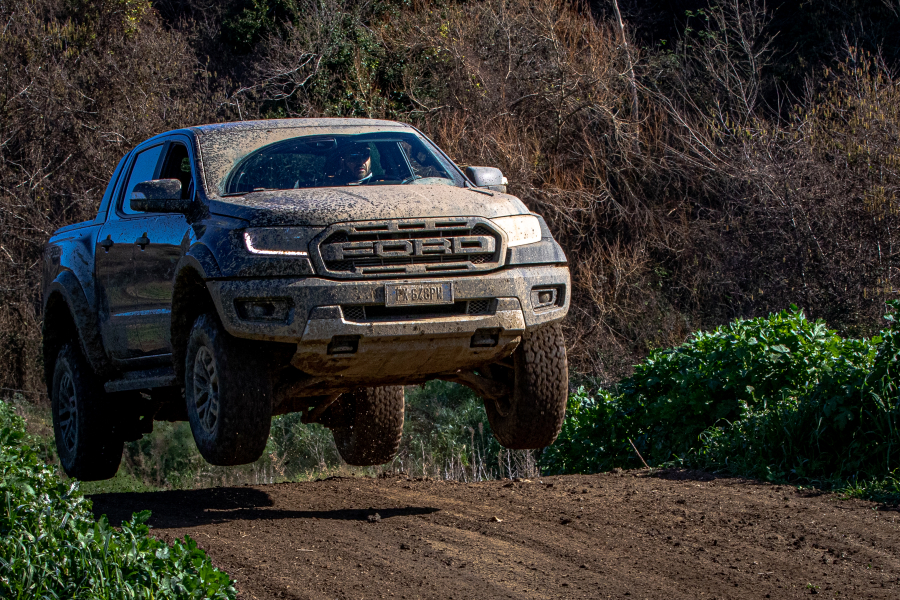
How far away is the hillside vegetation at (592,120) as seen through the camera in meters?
16.7

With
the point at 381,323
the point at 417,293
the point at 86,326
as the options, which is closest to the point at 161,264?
the point at 86,326

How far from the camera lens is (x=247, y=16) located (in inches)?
997

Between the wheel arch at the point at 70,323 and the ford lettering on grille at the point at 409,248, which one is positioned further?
the wheel arch at the point at 70,323

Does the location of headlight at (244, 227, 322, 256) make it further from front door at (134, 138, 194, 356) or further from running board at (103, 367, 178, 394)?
running board at (103, 367, 178, 394)

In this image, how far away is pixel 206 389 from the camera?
565 centimetres

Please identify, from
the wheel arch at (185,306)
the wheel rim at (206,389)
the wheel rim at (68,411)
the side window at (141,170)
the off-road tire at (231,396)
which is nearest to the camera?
the off-road tire at (231,396)

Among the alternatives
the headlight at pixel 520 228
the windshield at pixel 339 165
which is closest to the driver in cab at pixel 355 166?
the windshield at pixel 339 165

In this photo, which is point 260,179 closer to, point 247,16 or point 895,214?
point 895,214

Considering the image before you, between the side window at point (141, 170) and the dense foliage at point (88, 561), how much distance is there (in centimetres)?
279

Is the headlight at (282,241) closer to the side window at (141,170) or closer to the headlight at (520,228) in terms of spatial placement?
the headlight at (520,228)

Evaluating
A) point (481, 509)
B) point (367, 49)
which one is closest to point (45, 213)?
point (367, 49)

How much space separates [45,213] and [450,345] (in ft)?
56.7

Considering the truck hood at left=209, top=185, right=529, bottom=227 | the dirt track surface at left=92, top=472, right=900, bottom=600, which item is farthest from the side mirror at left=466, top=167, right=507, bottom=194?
the dirt track surface at left=92, top=472, right=900, bottom=600

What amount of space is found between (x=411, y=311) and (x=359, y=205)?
638 mm
